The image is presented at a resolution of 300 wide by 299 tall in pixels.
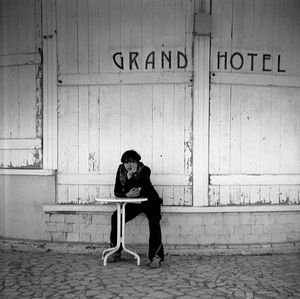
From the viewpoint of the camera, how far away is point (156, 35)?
541cm

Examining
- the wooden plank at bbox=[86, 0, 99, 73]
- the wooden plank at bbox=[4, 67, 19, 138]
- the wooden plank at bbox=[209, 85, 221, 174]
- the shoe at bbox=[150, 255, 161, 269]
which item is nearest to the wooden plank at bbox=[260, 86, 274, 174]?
the wooden plank at bbox=[209, 85, 221, 174]

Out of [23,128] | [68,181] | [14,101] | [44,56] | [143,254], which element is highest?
[44,56]

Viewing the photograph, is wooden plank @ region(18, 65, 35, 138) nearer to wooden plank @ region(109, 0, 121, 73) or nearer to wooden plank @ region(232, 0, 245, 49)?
wooden plank @ region(109, 0, 121, 73)

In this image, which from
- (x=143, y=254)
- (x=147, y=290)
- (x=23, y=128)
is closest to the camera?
(x=147, y=290)

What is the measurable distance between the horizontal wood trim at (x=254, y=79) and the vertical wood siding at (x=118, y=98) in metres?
0.48

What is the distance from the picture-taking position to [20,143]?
577 centimetres

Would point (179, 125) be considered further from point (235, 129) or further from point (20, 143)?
point (20, 143)

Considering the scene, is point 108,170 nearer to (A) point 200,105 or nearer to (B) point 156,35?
(A) point 200,105

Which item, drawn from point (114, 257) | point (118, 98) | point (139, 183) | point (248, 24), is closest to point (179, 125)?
point (118, 98)

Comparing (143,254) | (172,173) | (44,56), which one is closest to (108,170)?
(172,173)

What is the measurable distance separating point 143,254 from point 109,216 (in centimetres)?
78

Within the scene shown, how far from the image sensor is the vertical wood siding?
17.7 feet

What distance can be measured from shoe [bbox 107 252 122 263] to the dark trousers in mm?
137

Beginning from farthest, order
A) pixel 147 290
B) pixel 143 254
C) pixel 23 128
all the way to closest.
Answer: pixel 23 128
pixel 143 254
pixel 147 290
